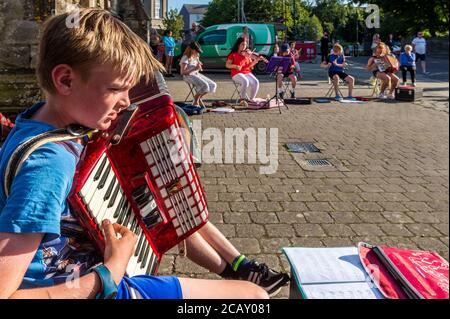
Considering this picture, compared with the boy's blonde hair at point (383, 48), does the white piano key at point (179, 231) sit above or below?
below

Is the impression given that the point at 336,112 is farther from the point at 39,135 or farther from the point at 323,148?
the point at 39,135

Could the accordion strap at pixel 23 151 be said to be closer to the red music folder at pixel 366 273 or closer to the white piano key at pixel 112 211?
the white piano key at pixel 112 211

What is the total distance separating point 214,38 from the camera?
18.6 metres

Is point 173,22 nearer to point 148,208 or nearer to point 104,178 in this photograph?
point 148,208

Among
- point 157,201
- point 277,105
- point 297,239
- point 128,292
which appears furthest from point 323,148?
point 128,292

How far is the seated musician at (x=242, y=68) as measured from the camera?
9.65 meters

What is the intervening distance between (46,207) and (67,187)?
0.11 metres

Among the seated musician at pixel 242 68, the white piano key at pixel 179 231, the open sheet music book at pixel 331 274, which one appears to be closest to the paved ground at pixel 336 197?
the open sheet music book at pixel 331 274

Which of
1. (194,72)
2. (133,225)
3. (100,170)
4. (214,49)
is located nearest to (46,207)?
(100,170)

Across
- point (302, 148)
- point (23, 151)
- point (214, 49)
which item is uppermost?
point (214, 49)

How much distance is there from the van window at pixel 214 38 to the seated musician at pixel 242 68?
349 inches

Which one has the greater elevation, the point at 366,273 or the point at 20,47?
the point at 20,47
